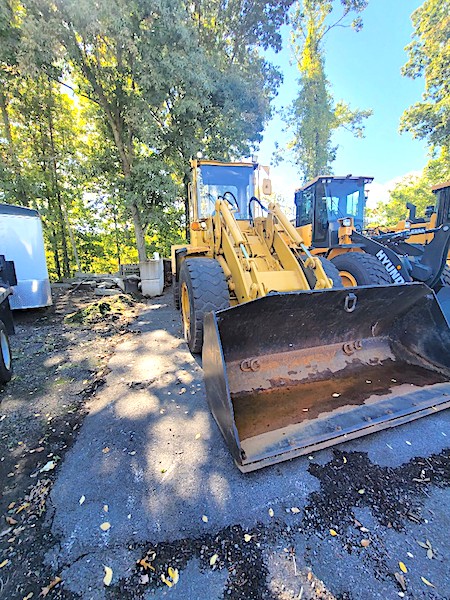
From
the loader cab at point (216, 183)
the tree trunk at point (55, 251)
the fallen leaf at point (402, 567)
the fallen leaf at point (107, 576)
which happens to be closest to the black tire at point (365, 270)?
the loader cab at point (216, 183)

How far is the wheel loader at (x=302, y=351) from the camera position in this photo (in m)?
2.21

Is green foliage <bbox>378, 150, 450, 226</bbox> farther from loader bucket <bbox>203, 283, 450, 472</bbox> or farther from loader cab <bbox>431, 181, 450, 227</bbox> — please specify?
loader bucket <bbox>203, 283, 450, 472</bbox>

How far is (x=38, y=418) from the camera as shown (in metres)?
2.93

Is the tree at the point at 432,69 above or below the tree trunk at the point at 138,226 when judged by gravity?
above

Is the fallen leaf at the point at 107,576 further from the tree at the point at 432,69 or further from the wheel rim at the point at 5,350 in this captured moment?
the tree at the point at 432,69

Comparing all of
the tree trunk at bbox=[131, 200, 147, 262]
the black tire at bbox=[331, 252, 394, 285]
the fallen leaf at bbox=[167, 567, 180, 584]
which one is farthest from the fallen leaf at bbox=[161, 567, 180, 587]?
the tree trunk at bbox=[131, 200, 147, 262]

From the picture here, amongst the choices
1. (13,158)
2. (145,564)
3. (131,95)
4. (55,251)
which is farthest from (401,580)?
(55,251)

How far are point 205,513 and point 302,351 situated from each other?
162 centimetres

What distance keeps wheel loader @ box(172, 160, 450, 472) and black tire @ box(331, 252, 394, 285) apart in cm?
103

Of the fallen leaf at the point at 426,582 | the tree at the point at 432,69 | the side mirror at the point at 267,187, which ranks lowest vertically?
the fallen leaf at the point at 426,582

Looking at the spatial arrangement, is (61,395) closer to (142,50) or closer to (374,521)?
(374,521)

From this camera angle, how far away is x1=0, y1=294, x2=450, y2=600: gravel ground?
4.70 feet

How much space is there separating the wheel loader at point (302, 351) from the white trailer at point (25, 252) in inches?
198

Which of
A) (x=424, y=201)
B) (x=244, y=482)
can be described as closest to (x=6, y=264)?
(x=244, y=482)
